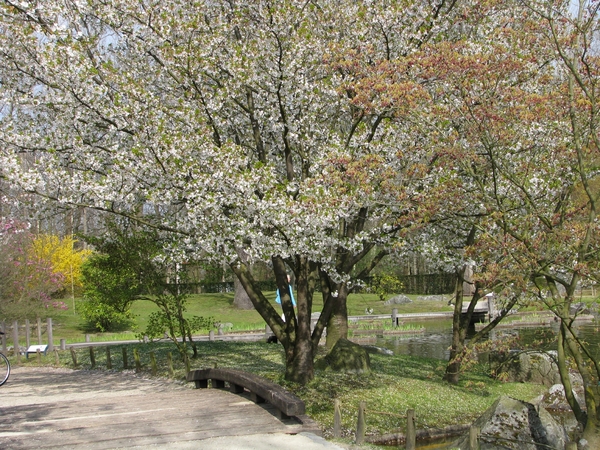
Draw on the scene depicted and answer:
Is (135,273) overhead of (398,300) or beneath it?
overhead

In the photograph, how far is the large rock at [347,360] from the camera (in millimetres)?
15141

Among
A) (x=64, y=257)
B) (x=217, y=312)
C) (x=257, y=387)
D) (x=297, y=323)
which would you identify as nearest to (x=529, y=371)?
(x=297, y=323)

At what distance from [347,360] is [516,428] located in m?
5.16

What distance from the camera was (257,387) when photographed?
1016 centimetres

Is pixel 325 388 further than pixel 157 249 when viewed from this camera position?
No

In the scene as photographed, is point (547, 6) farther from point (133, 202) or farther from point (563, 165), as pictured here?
point (133, 202)

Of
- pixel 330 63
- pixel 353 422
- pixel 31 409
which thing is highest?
pixel 330 63

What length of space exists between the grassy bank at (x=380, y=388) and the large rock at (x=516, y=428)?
2.03 ft

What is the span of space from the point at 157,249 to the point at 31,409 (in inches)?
212

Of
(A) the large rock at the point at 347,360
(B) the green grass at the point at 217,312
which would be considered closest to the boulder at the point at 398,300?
(B) the green grass at the point at 217,312

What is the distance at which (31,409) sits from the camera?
33.8ft

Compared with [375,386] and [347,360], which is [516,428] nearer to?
[375,386]

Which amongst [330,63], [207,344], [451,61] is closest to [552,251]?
[451,61]

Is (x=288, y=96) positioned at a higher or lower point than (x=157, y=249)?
higher
